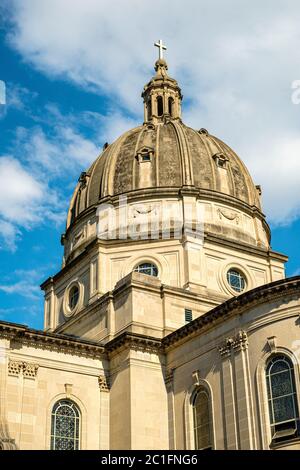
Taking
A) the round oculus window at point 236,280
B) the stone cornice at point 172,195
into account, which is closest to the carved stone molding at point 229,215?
the stone cornice at point 172,195

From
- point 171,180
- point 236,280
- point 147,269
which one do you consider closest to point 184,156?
point 171,180

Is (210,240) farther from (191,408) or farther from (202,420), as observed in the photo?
(202,420)

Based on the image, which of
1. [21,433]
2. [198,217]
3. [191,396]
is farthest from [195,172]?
[21,433]

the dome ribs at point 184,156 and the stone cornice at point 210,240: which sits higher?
the dome ribs at point 184,156

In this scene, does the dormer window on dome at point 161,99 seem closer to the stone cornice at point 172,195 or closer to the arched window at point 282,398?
Result: the stone cornice at point 172,195

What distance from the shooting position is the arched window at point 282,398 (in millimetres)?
33125

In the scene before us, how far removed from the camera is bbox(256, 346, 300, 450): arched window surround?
3353 cm

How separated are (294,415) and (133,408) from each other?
8.92 metres

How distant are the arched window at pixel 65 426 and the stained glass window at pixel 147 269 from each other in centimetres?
1122

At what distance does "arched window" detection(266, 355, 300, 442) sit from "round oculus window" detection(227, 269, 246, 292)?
1385 cm

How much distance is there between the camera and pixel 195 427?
3791cm

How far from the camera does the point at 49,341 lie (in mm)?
39625

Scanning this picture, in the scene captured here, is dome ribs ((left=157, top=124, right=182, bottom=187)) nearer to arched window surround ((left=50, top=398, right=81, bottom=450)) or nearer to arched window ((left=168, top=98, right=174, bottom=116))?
arched window ((left=168, top=98, right=174, bottom=116))
